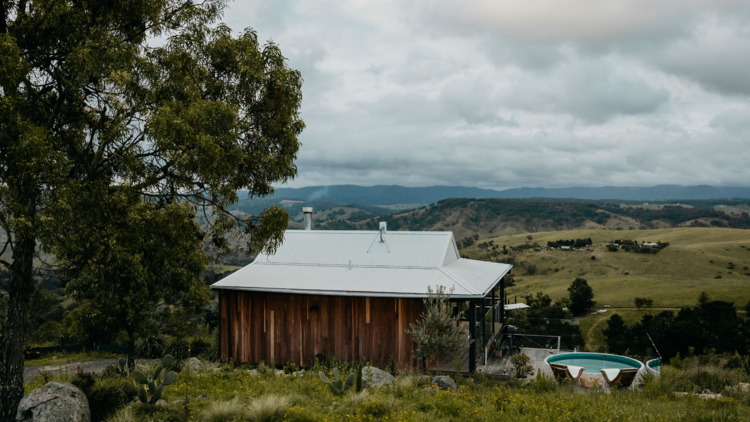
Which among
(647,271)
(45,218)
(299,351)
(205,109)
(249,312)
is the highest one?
(205,109)

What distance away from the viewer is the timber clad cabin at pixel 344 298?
12.6m

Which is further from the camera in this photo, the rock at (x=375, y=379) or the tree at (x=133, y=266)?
the rock at (x=375, y=379)

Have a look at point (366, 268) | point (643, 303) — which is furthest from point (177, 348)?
point (643, 303)

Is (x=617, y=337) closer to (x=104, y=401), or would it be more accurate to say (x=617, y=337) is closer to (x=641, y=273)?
(x=104, y=401)

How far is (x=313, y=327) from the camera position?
1334 centimetres

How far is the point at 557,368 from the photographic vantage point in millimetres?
11383

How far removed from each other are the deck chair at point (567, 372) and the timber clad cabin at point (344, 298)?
197 cm

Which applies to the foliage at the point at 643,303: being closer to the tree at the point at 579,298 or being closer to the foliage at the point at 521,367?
the tree at the point at 579,298

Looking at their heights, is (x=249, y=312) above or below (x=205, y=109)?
below

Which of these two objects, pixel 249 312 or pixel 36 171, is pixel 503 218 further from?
pixel 36 171

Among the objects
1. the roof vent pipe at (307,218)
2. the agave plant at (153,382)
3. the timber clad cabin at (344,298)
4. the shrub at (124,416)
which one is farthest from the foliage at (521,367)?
the shrub at (124,416)

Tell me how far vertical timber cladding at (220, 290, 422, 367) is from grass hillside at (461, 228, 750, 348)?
16408 millimetres

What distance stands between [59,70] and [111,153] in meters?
1.47

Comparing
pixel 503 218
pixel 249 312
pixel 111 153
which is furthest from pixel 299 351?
pixel 503 218
